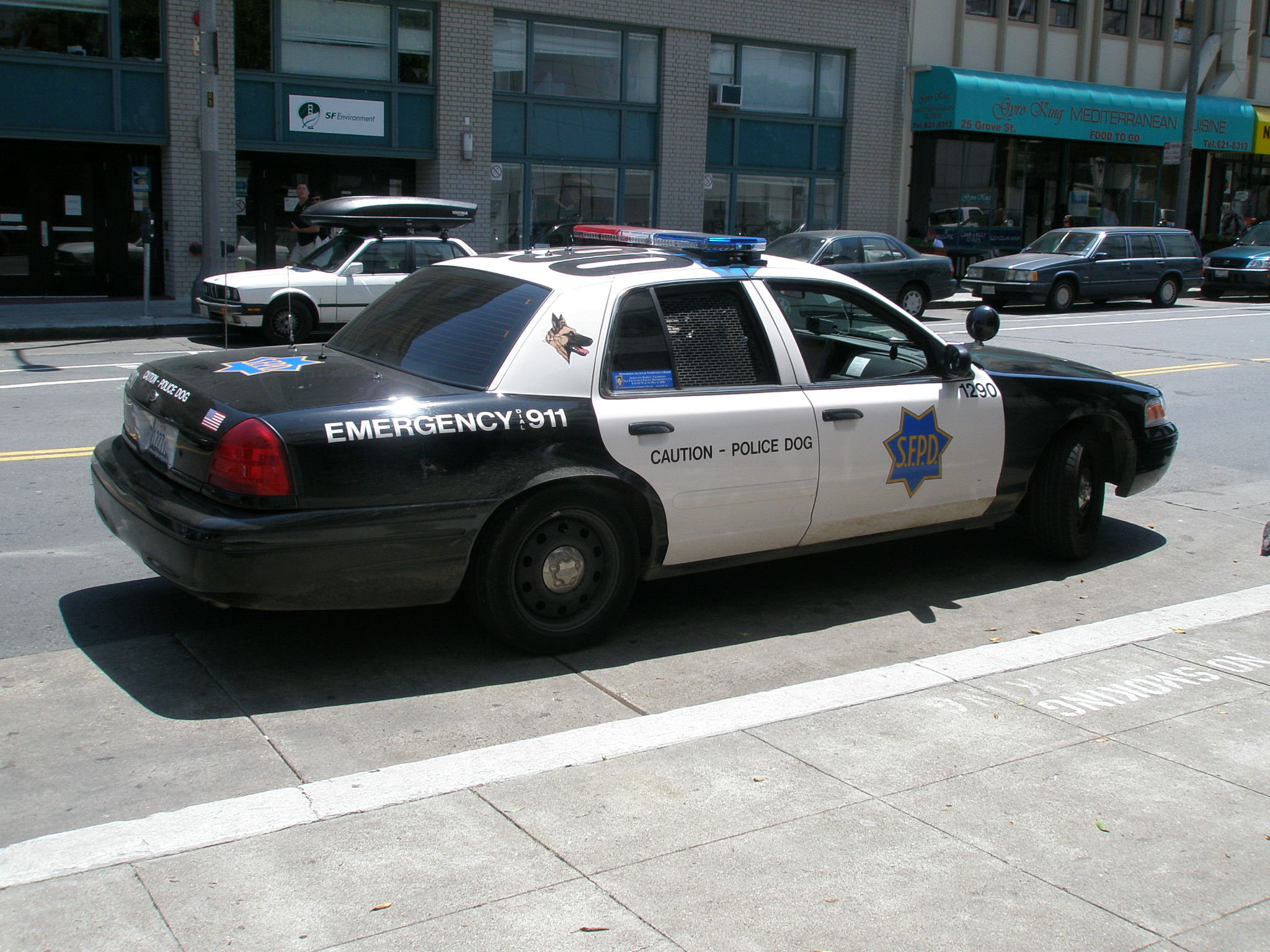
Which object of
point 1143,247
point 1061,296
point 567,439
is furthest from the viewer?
point 1143,247

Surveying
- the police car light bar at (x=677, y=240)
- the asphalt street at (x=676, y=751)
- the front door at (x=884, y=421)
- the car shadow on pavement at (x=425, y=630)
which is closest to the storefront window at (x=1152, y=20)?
the asphalt street at (x=676, y=751)

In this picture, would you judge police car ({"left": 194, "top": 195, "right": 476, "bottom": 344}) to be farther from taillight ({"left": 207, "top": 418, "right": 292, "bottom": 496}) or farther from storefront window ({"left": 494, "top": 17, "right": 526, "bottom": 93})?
taillight ({"left": 207, "top": 418, "right": 292, "bottom": 496})

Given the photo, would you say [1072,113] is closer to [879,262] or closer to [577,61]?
[879,262]

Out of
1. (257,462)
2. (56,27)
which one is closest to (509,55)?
(56,27)

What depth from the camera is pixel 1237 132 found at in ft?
105

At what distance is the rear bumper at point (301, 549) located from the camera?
4.39 m

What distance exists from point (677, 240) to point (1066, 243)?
66.7 ft

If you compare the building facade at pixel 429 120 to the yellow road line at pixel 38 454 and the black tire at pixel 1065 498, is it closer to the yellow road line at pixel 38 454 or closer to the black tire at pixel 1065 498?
the yellow road line at pixel 38 454

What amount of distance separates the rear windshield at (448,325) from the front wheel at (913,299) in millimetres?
16289

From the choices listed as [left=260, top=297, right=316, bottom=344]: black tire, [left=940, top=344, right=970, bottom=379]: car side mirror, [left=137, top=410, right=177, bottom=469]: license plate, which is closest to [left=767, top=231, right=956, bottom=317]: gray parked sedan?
[left=260, top=297, right=316, bottom=344]: black tire

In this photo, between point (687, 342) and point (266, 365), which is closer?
point (266, 365)

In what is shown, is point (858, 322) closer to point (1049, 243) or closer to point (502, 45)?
point (502, 45)

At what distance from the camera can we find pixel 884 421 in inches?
227

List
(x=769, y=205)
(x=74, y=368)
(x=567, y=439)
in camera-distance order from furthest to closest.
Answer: (x=769, y=205) → (x=74, y=368) → (x=567, y=439)
